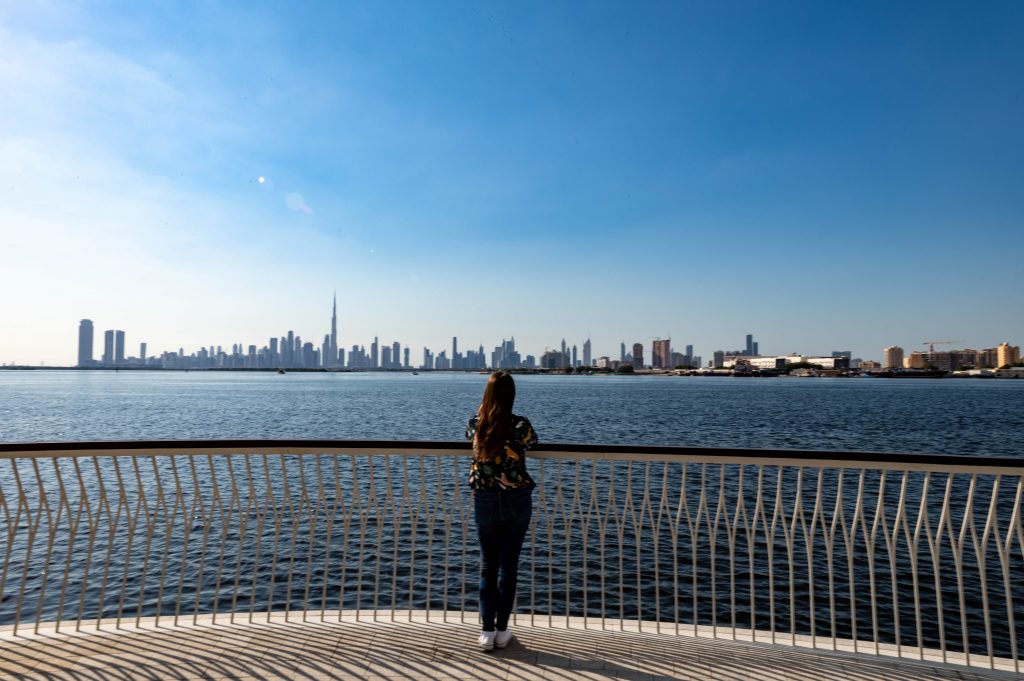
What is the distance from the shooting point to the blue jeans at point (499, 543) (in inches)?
146

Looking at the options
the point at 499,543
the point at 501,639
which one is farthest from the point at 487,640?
the point at 499,543

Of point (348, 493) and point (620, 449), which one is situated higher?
point (620, 449)

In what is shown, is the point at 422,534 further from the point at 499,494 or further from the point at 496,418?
the point at 496,418

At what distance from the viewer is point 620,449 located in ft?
13.3

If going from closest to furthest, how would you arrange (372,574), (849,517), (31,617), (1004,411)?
(31,617) → (372,574) → (849,517) → (1004,411)

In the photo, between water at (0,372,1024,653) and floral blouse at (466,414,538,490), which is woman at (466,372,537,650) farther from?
water at (0,372,1024,653)

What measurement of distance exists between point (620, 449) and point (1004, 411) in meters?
72.9

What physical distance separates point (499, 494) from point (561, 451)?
62 centimetres

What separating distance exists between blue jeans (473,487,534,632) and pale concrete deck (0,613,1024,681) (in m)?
0.30

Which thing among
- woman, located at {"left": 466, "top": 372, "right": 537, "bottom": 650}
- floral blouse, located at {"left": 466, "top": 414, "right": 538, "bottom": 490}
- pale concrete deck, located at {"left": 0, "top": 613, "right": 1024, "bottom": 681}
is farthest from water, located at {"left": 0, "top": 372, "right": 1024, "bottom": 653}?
floral blouse, located at {"left": 466, "top": 414, "right": 538, "bottom": 490}

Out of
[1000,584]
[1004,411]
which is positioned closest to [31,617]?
[1000,584]

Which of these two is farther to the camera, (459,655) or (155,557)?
(155,557)

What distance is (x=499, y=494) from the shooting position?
3699mm

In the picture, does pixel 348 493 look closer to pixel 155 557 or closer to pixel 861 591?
pixel 155 557
